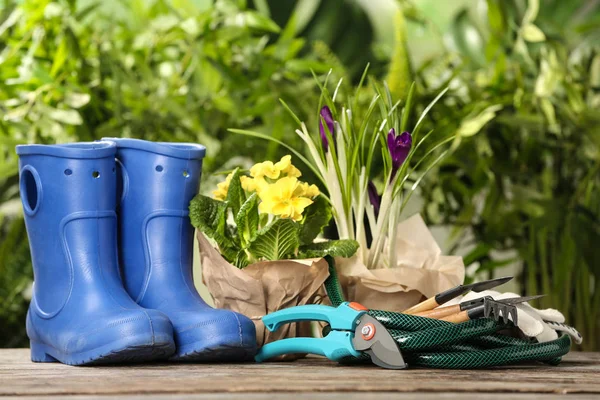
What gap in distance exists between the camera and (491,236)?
1.67 meters

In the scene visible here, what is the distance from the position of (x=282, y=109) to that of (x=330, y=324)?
0.78 m

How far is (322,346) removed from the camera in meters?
0.76

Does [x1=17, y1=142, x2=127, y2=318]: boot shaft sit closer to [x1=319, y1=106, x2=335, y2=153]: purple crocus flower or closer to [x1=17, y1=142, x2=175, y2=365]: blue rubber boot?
[x1=17, y1=142, x2=175, y2=365]: blue rubber boot

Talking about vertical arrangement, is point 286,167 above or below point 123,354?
above

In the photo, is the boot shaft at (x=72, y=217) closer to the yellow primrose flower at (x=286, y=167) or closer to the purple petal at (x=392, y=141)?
the yellow primrose flower at (x=286, y=167)

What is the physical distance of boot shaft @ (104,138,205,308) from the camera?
2.86ft

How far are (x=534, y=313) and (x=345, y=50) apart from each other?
1.37 m

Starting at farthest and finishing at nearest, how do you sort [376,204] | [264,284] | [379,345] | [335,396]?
[376,204] → [264,284] → [379,345] → [335,396]


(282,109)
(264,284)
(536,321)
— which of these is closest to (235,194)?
→ (264,284)

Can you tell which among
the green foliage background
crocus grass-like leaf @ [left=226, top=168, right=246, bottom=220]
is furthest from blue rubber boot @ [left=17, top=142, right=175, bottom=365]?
the green foliage background

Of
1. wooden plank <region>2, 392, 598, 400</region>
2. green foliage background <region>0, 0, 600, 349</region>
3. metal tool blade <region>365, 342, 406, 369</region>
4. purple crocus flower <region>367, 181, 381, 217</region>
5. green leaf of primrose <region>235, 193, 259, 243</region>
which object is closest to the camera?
wooden plank <region>2, 392, 598, 400</region>

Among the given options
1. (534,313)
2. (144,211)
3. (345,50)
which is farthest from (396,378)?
(345,50)

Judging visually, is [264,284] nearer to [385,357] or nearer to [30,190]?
[385,357]

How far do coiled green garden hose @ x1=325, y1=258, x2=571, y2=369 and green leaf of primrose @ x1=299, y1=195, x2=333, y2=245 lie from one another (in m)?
0.14
